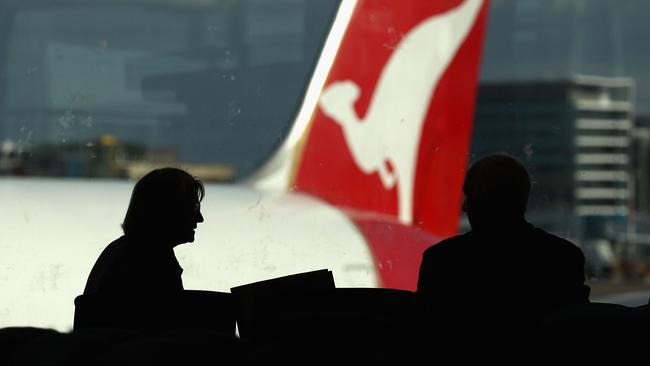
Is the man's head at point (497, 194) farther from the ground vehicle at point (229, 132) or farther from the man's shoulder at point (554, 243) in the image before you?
the ground vehicle at point (229, 132)

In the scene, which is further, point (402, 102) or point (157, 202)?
point (402, 102)

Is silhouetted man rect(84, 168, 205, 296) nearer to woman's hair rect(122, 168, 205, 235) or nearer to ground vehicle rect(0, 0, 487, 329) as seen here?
woman's hair rect(122, 168, 205, 235)

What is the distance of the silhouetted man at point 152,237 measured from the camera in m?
1.31

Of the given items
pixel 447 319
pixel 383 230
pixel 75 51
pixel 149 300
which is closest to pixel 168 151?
pixel 75 51

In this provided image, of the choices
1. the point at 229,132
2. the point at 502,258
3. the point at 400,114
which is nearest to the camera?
the point at 502,258

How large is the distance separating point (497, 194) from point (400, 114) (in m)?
1.32

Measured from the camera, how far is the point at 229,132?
7.26ft

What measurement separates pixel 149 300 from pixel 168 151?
103cm

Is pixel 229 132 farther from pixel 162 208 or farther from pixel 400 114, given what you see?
pixel 162 208

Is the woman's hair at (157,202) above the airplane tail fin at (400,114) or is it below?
below

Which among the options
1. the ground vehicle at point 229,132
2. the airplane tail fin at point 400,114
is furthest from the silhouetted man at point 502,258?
the airplane tail fin at point 400,114

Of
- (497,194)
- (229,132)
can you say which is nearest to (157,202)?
(497,194)

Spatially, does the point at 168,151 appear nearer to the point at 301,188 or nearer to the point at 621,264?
the point at 301,188

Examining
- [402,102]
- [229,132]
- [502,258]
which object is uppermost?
[402,102]
